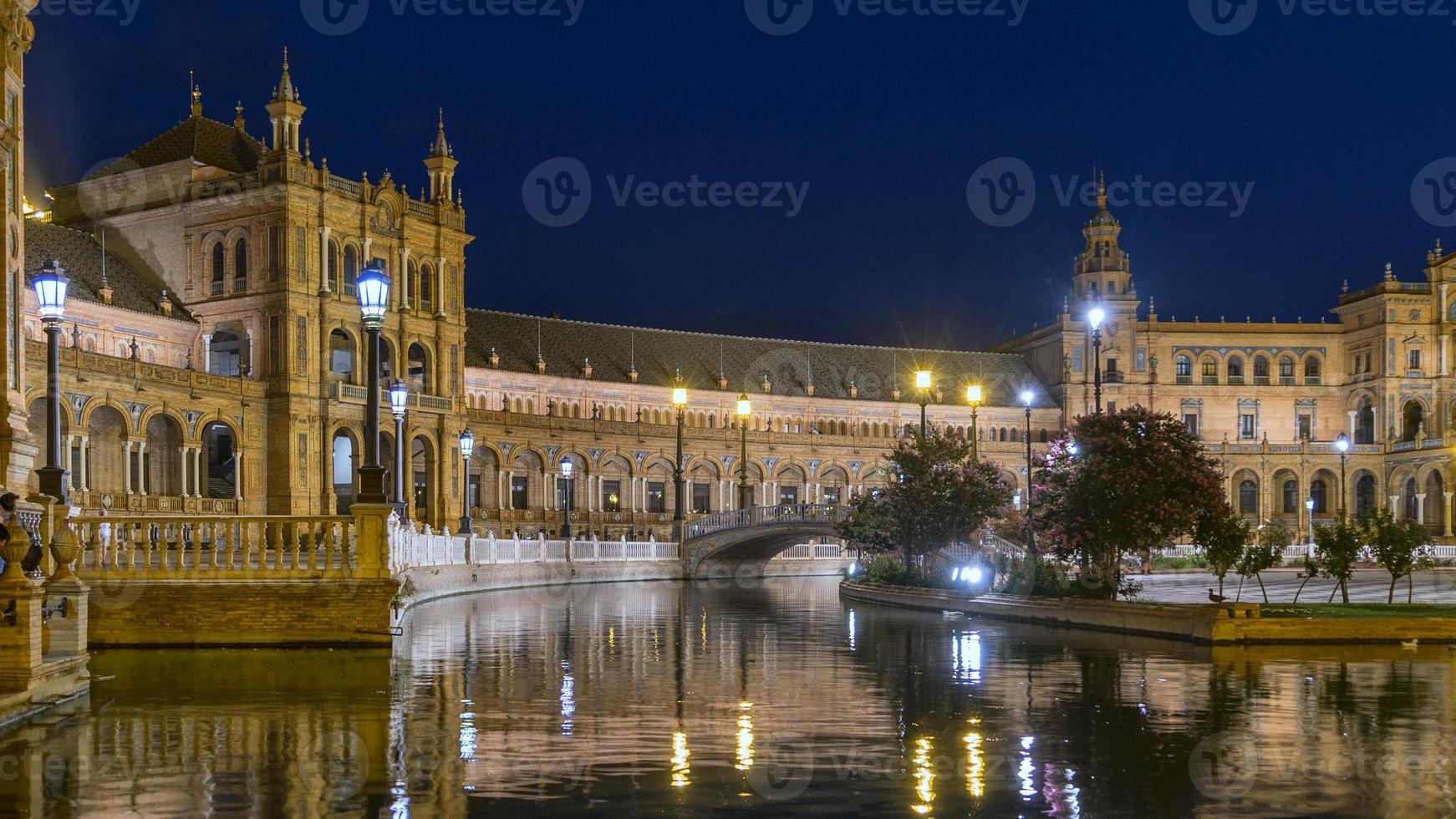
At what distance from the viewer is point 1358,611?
2672 cm

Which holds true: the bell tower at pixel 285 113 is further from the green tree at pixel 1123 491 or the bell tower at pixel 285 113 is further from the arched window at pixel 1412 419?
the arched window at pixel 1412 419

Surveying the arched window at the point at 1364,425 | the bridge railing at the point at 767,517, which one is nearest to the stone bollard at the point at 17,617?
the bridge railing at the point at 767,517

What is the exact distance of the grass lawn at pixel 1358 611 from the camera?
965 inches

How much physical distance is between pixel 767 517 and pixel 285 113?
87.7 feet

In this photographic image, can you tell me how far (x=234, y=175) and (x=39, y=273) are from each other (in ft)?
149

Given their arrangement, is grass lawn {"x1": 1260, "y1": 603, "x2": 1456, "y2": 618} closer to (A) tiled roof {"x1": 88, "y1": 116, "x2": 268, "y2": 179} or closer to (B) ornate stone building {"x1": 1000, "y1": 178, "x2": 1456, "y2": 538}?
(A) tiled roof {"x1": 88, "y1": 116, "x2": 268, "y2": 179}

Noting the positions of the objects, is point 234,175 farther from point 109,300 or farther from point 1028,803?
point 1028,803

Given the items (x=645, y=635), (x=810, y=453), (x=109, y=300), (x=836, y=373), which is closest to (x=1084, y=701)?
(x=645, y=635)

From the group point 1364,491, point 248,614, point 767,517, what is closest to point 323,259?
point 767,517

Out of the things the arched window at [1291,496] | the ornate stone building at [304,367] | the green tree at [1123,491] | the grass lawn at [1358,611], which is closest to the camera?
the grass lawn at [1358,611]

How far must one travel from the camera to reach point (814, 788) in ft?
32.0

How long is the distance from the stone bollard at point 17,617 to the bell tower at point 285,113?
173 feet

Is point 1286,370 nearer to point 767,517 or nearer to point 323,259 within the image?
point 767,517

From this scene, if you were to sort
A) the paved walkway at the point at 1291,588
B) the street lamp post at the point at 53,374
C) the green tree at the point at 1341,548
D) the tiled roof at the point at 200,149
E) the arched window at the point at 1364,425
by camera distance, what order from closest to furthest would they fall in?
1. the street lamp post at the point at 53,374
2. the green tree at the point at 1341,548
3. the paved walkway at the point at 1291,588
4. the tiled roof at the point at 200,149
5. the arched window at the point at 1364,425
